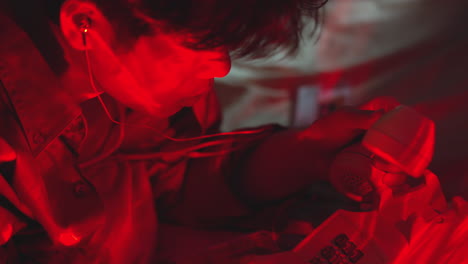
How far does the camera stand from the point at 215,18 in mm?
517

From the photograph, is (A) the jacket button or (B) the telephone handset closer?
(B) the telephone handset

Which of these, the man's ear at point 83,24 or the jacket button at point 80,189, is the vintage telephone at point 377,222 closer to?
the jacket button at point 80,189

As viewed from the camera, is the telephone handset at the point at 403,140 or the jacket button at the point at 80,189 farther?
the jacket button at the point at 80,189

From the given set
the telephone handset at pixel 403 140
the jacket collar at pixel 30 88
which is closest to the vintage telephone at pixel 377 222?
the telephone handset at pixel 403 140

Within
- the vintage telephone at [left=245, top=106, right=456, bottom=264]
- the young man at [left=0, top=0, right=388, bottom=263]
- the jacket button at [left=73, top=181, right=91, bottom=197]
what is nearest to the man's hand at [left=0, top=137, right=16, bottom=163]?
the young man at [left=0, top=0, right=388, bottom=263]

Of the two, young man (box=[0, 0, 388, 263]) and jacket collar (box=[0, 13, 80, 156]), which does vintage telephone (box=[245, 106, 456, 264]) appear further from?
jacket collar (box=[0, 13, 80, 156])

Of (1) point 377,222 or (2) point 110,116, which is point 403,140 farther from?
(2) point 110,116

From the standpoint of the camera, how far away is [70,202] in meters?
0.62

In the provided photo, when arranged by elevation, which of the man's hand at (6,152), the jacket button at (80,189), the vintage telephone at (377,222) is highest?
the man's hand at (6,152)

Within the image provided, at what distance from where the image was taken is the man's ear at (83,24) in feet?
1.80

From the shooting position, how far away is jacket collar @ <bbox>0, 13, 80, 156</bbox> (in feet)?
1.90

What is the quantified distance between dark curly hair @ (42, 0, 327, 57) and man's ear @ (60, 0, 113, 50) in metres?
0.01

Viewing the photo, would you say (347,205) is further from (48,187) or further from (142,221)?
(48,187)

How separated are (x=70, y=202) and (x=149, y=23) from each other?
0.94ft
